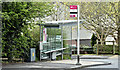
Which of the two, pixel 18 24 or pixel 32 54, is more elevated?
pixel 18 24

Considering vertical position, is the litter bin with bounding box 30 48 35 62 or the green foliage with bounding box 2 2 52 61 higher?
the green foliage with bounding box 2 2 52 61

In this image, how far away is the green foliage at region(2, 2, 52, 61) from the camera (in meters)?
16.9

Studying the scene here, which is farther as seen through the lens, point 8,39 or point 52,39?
point 52,39

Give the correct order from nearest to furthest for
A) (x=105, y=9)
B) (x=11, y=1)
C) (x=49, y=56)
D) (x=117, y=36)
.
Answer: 1. (x=11, y=1)
2. (x=49, y=56)
3. (x=105, y=9)
4. (x=117, y=36)

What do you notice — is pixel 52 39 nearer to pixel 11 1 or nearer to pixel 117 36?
pixel 11 1

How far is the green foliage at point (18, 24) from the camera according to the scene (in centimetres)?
1694

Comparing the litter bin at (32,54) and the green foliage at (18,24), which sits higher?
the green foliage at (18,24)

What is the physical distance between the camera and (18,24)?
18.3 meters

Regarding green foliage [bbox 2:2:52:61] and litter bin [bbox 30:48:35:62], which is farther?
litter bin [bbox 30:48:35:62]

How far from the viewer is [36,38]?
2111 cm

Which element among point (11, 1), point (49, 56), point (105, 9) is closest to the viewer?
point (11, 1)

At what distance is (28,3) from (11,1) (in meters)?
1.32

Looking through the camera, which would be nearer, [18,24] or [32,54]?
[18,24]

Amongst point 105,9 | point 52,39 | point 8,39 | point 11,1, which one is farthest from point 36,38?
point 105,9
